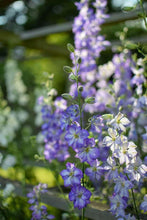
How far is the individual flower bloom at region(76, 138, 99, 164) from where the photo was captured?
1.08m

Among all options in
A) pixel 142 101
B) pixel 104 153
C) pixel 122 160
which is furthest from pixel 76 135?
pixel 142 101

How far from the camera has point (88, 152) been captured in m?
1.09

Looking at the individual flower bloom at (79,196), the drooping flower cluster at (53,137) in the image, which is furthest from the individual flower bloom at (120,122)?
the drooping flower cluster at (53,137)

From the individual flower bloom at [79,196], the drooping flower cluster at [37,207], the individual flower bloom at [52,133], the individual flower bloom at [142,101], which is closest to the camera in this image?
the individual flower bloom at [79,196]

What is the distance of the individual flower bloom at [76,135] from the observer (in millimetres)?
1062

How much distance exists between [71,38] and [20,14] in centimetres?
116

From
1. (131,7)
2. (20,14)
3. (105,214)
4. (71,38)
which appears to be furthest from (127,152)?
(20,14)

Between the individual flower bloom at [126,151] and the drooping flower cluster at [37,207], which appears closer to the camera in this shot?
the individual flower bloom at [126,151]

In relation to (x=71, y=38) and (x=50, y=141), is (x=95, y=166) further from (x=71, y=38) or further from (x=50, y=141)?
(x=71, y=38)

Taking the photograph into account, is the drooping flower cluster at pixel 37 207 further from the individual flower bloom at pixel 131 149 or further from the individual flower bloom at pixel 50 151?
the individual flower bloom at pixel 131 149

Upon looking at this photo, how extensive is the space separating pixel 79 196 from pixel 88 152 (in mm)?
151

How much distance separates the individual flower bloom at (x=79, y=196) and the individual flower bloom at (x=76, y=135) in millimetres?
144

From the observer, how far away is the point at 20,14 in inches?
247

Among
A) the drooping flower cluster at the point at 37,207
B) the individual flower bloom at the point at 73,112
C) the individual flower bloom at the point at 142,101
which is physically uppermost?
the individual flower bloom at the point at 142,101
